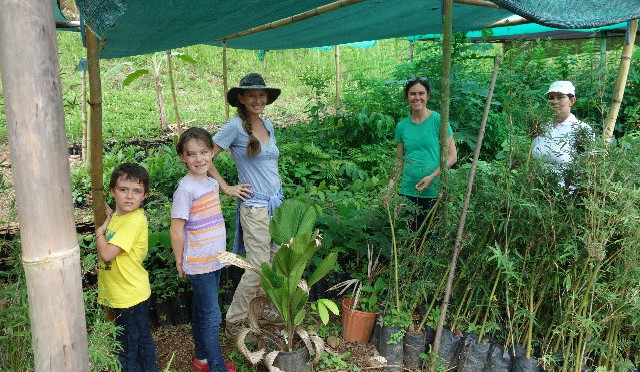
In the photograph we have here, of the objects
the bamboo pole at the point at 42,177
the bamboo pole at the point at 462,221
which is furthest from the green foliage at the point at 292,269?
the bamboo pole at the point at 42,177

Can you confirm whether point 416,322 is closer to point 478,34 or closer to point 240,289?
point 240,289

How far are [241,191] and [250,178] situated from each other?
0.11m

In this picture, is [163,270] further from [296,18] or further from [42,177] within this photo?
[42,177]

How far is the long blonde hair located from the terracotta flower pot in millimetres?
1029

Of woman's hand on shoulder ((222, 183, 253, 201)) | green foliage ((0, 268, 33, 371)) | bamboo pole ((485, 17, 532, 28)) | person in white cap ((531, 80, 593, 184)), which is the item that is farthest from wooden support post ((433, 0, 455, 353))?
bamboo pole ((485, 17, 532, 28))

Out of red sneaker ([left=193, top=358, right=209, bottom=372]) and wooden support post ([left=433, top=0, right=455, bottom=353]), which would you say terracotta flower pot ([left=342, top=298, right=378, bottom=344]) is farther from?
red sneaker ([left=193, top=358, right=209, bottom=372])

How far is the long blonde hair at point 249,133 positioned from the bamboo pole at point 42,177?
1.77 meters

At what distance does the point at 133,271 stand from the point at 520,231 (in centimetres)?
188

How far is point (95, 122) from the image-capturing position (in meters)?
2.43

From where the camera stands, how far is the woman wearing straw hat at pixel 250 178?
3107 millimetres

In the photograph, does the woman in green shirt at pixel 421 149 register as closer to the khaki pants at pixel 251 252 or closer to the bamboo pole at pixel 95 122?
the khaki pants at pixel 251 252

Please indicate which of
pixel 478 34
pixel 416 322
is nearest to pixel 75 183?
pixel 416 322

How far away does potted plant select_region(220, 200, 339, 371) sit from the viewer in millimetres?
2695

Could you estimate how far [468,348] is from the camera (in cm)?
280
